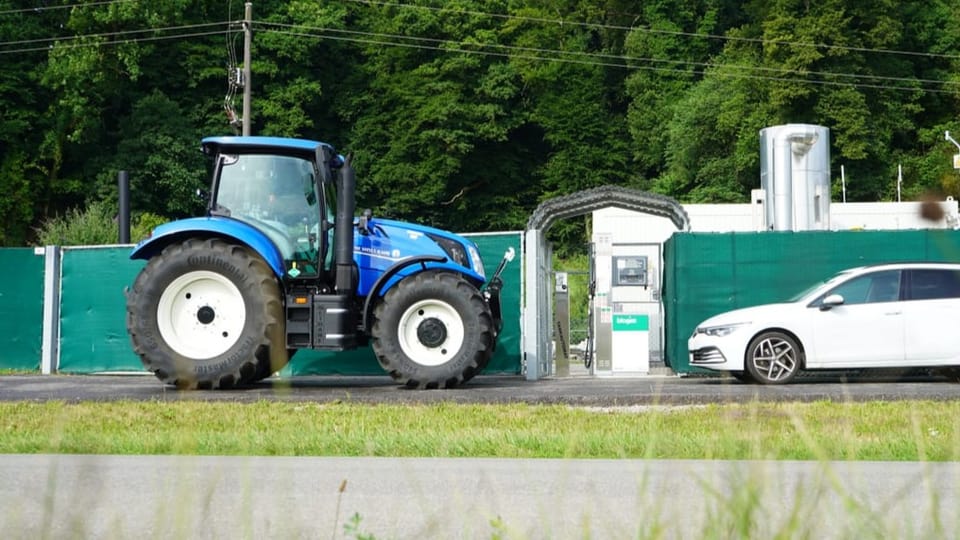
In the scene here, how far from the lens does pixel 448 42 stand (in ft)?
204

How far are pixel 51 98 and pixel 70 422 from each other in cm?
4528

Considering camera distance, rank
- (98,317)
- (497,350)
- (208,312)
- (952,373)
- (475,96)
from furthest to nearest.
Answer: (475,96)
(98,317)
(497,350)
(952,373)
(208,312)

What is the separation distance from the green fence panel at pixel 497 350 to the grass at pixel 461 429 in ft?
21.1

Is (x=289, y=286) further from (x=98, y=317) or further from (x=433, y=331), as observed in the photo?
(x=98, y=317)

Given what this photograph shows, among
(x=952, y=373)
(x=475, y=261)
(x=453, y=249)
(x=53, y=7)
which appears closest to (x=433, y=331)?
(x=453, y=249)

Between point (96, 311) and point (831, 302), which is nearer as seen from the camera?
point (831, 302)

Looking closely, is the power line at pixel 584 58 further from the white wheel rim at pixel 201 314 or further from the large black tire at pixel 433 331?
the large black tire at pixel 433 331

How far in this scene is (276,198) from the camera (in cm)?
1534

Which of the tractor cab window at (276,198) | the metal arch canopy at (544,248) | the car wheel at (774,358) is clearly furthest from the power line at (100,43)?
the car wheel at (774,358)

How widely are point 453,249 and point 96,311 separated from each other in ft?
23.6

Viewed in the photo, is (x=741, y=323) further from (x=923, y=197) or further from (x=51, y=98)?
(x=51, y=98)

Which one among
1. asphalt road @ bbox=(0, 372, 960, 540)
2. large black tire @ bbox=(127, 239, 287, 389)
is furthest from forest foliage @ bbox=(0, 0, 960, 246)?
asphalt road @ bbox=(0, 372, 960, 540)

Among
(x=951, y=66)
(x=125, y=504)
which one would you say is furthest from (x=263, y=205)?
(x=951, y=66)

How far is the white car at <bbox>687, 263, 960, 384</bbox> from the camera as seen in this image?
53.2 feet
